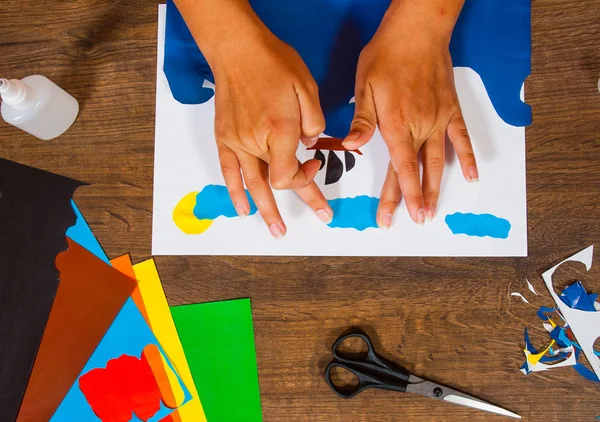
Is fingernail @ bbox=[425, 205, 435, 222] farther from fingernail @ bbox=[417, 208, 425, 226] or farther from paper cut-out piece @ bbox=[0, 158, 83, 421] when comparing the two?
paper cut-out piece @ bbox=[0, 158, 83, 421]

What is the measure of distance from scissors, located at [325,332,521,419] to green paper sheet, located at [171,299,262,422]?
110 millimetres

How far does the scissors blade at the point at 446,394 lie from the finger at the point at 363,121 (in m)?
0.32

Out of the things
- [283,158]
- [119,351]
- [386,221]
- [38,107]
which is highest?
[38,107]

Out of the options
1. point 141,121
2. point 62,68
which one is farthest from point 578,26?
point 62,68

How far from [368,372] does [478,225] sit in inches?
9.6

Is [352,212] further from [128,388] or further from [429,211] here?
[128,388]

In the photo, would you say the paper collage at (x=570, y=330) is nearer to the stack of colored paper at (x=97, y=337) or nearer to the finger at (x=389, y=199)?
the finger at (x=389, y=199)

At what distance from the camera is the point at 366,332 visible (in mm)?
743

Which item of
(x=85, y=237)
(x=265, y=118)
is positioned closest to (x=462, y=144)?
(x=265, y=118)

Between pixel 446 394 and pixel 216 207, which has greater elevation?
pixel 216 207

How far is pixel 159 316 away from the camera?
76cm

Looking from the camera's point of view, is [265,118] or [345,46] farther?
[345,46]

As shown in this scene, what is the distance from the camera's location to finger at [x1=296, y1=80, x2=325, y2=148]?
665mm

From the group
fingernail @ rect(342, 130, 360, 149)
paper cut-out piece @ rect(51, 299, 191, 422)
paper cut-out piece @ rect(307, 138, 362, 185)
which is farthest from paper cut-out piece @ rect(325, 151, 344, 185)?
paper cut-out piece @ rect(51, 299, 191, 422)
